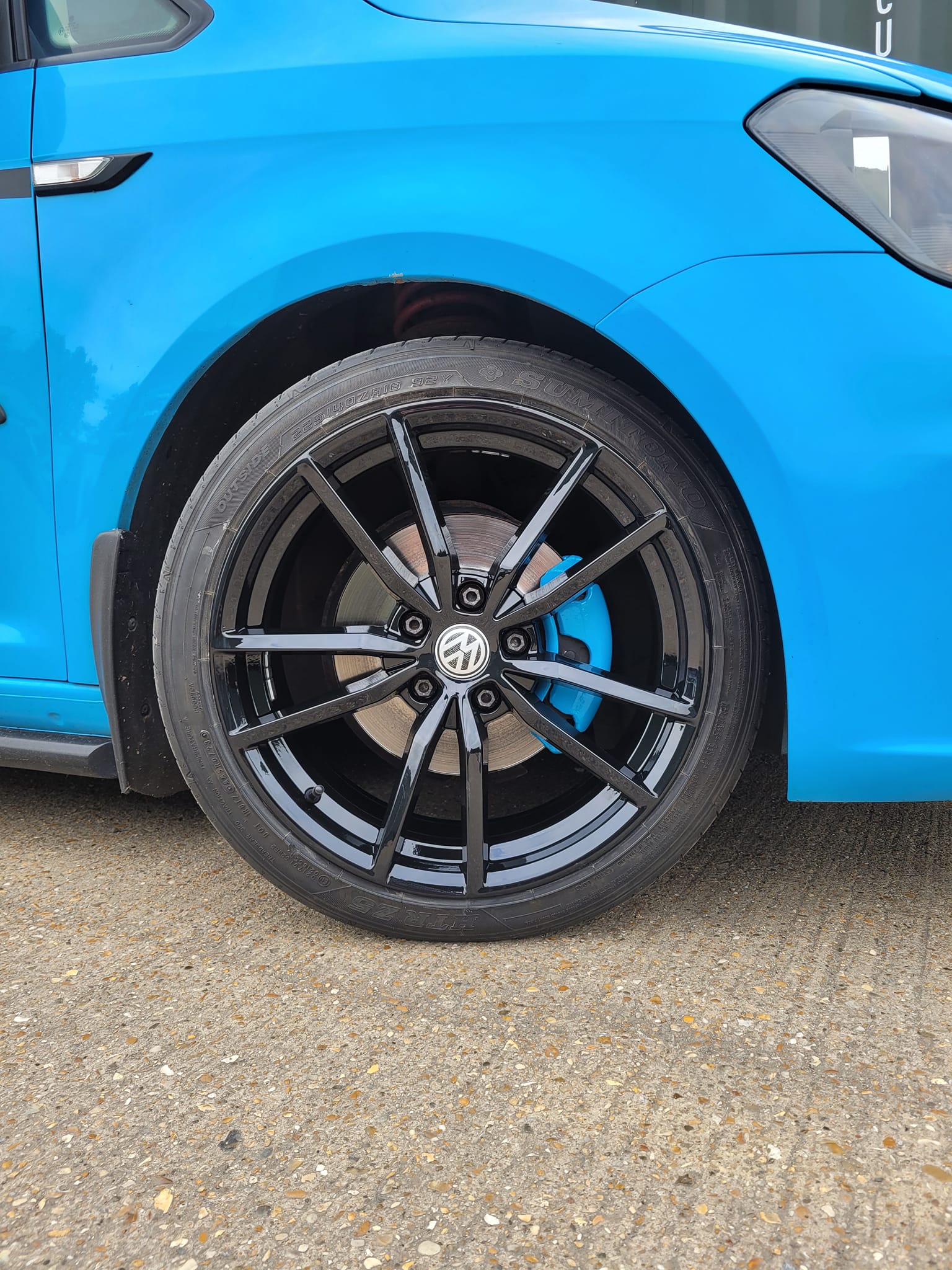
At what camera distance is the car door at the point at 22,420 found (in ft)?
5.12

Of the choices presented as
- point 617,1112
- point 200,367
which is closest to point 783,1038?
point 617,1112

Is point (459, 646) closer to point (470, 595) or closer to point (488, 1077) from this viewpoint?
point (470, 595)

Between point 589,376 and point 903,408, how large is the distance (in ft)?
1.44

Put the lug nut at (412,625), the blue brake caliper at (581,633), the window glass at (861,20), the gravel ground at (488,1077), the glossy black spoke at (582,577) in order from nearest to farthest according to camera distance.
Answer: the gravel ground at (488,1077) < the glossy black spoke at (582,577) < the lug nut at (412,625) < the blue brake caliper at (581,633) < the window glass at (861,20)

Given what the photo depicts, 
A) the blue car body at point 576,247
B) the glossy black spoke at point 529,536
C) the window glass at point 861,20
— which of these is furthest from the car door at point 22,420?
the window glass at point 861,20

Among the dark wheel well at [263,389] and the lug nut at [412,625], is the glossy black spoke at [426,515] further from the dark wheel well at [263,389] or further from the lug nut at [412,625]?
the dark wheel well at [263,389]

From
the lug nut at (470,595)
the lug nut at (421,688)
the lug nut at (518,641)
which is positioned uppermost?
the lug nut at (470,595)

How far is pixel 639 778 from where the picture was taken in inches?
60.5

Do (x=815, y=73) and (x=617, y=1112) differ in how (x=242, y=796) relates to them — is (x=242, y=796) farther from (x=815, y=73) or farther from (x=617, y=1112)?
(x=815, y=73)

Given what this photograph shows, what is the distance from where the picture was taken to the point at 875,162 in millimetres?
1343

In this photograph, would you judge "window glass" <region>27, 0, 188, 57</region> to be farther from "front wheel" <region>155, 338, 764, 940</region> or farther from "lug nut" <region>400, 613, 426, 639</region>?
"lug nut" <region>400, 613, 426, 639</region>

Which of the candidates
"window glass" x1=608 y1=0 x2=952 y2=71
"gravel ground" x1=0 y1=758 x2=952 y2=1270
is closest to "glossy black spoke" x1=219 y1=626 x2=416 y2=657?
"gravel ground" x1=0 y1=758 x2=952 y2=1270

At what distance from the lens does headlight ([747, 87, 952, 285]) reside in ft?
4.33

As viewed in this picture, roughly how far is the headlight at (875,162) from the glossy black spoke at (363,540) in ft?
2.55
